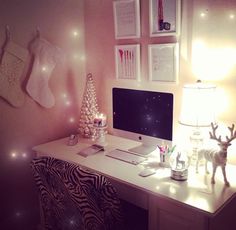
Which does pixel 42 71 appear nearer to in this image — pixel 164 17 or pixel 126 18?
pixel 126 18

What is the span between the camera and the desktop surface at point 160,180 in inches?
58.9

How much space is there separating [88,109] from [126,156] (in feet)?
2.03

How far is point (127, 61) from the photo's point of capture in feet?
7.86

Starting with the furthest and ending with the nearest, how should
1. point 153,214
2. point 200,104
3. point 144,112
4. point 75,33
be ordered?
point 75,33 < point 144,112 < point 200,104 < point 153,214

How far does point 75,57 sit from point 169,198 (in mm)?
1577

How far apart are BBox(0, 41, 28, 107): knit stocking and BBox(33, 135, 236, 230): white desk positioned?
584 millimetres

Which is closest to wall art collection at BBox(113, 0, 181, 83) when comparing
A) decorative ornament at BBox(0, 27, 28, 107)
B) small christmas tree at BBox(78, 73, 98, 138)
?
small christmas tree at BBox(78, 73, 98, 138)

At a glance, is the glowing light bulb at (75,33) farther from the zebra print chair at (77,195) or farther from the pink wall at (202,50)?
the zebra print chair at (77,195)

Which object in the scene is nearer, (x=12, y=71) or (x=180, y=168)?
(x=180, y=168)

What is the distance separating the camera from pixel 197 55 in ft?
6.50

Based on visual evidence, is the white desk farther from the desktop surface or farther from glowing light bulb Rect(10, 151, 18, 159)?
glowing light bulb Rect(10, 151, 18, 159)

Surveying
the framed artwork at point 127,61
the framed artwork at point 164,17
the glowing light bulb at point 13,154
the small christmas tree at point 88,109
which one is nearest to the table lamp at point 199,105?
the framed artwork at point 164,17

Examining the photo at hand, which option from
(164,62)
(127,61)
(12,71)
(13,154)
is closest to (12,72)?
(12,71)

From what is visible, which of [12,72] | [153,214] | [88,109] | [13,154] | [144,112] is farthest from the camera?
[88,109]
